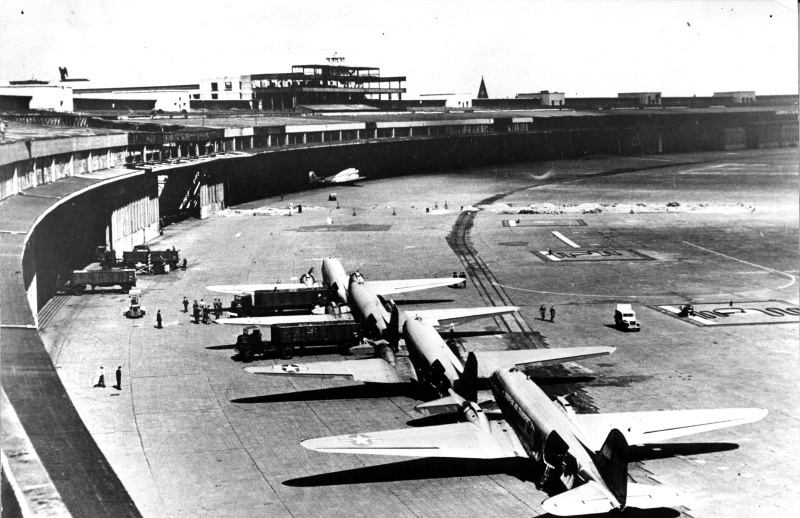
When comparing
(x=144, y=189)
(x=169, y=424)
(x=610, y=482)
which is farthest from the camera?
(x=144, y=189)

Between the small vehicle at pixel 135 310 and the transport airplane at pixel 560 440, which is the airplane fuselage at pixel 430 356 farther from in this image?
the small vehicle at pixel 135 310

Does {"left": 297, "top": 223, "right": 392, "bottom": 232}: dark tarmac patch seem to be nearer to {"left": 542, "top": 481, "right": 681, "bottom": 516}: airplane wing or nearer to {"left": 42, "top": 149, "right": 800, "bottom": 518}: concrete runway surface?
{"left": 42, "top": 149, "right": 800, "bottom": 518}: concrete runway surface

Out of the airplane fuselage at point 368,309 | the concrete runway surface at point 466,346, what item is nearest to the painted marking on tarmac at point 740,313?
the concrete runway surface at point 466,346

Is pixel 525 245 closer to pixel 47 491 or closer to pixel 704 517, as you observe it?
pixel 704 517

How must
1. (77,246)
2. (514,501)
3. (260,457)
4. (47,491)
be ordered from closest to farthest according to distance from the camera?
1. (47,491)
2. (514,501)
3. (260,457)
4. (77,246)

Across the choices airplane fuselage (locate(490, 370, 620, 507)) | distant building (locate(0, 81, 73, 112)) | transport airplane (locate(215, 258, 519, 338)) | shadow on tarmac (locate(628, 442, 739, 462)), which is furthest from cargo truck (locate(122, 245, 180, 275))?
distant building (locate(0, 81, 73, 112))

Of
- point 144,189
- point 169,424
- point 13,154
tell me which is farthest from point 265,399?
point 144,189

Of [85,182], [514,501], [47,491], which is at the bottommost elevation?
[514,501]

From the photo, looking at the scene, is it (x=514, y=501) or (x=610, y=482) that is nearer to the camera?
(x=610, y=482)

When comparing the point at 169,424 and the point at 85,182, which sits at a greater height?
the point at 85,182
